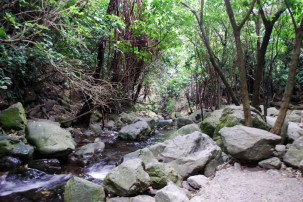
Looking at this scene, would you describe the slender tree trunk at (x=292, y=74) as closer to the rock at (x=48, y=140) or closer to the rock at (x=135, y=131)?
the rock at (x=48, y=140)

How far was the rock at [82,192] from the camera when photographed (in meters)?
2.66

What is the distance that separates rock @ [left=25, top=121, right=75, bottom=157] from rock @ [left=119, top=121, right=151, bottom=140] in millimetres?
2660

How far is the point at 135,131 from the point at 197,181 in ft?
13.7

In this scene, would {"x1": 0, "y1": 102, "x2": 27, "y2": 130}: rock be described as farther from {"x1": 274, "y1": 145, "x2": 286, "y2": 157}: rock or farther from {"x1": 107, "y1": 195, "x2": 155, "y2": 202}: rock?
{"x1": 274, "y1": 145, "x2": 286, "y2": 157}: rock

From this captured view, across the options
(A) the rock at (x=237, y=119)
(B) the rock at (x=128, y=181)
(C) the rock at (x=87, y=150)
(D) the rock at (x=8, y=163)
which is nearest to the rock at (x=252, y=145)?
(A) the rock at (x=237, y=119)

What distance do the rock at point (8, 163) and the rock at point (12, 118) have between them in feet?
4.14

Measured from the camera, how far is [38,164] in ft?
13.3

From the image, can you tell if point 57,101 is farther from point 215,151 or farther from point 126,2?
point 215,151

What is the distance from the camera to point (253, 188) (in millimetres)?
2625

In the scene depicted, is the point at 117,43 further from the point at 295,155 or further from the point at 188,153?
the point at 295,155

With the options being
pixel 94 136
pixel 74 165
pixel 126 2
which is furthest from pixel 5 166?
pixel 126 2

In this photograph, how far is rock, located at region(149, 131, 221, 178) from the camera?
140 inches

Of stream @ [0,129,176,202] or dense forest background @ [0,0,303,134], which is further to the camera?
dense forest background @ [0,0,303,134]

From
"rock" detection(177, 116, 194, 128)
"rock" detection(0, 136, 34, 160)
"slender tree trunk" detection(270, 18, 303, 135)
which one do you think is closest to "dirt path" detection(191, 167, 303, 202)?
"slender tree trunk" detection(270, 18, 303, 135)
